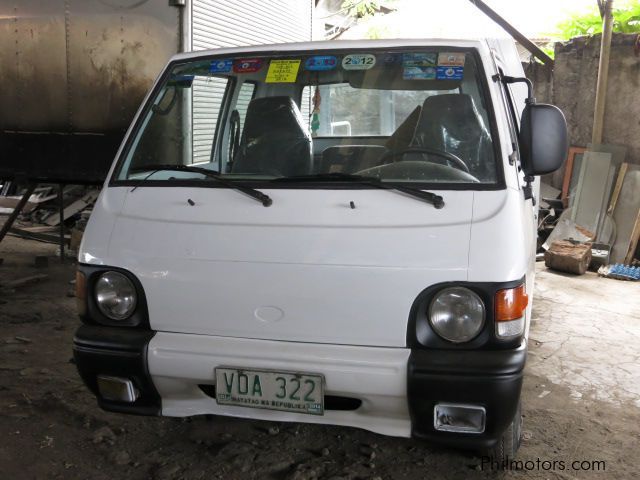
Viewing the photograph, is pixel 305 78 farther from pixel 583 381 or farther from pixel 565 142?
pixel 583 381

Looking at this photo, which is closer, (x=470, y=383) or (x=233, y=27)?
(x=470, y=383)

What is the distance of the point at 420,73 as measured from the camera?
8.91ft

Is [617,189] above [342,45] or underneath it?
underneath

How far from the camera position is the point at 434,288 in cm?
219

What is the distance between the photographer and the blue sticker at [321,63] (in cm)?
283

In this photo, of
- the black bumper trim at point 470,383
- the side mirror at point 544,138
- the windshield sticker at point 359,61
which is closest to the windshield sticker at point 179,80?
the windshield sticker at point 359,61

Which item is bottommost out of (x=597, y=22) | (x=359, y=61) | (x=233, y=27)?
(x=359, y=61)

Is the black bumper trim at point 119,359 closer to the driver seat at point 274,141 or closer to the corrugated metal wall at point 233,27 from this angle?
the driver seat at point 274,141

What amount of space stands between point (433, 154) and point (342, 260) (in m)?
0.66

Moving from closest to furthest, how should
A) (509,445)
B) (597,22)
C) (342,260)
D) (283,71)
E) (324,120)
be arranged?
1. (342,260)
2. (509,445)
3. (283,71)
4. (324,120)
5. (597,22)

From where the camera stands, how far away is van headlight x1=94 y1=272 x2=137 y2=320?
8.10 ft

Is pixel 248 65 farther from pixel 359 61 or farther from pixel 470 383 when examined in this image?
pixel 470 383

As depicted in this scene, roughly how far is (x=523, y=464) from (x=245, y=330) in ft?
4.78

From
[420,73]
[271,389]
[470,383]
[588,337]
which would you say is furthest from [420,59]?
[588,337]
